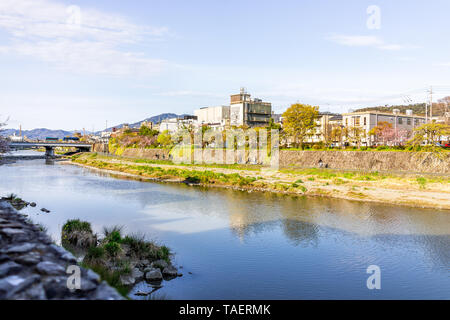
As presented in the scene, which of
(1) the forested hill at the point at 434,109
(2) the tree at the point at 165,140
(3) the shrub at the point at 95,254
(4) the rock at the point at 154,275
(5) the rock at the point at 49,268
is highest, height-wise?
(1) the forested hill at the point at 434,109

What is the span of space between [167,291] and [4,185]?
1350 inches

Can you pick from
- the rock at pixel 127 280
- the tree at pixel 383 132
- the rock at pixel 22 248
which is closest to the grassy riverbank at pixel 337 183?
the rock at pixel 127 280

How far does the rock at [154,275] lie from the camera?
11.4 m

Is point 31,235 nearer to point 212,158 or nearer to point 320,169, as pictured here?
point 320,169

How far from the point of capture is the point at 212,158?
5819 cm

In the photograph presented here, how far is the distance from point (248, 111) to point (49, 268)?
89.4 meters

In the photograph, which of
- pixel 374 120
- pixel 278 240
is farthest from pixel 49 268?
pixel 374 120

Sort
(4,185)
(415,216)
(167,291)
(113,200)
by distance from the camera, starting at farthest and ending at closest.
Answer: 1. (4,185)
2. (113,200)
3. (415,216)
4. (167,291)

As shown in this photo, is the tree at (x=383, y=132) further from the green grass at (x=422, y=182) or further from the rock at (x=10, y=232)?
the rock at (x=10, y=232)

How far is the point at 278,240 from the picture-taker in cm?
1719

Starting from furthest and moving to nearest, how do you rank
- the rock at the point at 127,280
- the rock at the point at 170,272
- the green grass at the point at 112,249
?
1. the green grass at the point at 112,249
2. the rock at the point at 170,272
3. the rock at the point at 127,280

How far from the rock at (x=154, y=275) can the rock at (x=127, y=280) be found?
Result: 1.90 feet

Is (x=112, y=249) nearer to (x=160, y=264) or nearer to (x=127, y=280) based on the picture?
(x=160, y=264)

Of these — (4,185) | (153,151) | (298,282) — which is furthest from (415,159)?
(153,151)
